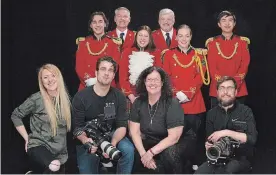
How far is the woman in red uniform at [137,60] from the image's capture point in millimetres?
4441

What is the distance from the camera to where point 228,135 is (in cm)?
370

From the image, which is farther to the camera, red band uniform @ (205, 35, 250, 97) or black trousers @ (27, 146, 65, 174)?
red band uniform @ (205, 35, 250, 97)

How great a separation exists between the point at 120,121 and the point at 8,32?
5.24ft

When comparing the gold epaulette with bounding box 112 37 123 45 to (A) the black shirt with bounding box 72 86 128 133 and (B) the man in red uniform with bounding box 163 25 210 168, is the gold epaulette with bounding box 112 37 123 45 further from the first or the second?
(A) the black shirt with bounding box 72 86 128 133

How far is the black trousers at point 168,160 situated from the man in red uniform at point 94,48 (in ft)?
3.52

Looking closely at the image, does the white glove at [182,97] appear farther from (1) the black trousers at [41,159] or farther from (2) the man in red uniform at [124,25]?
(1) the black trousers at [41,159]

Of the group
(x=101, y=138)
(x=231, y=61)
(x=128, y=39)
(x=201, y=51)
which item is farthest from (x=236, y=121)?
(x=128, y=39)

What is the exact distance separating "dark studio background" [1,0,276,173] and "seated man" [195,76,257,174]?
71 centimetres

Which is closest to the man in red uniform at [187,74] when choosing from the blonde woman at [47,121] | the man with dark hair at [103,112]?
the man with dark hair at [103,112]

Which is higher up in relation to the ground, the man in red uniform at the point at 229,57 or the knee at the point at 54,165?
the man in red uniform at the point at 229,57

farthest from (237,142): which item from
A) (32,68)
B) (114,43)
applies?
(32,68)

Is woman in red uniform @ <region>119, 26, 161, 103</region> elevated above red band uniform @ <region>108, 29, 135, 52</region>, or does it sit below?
below

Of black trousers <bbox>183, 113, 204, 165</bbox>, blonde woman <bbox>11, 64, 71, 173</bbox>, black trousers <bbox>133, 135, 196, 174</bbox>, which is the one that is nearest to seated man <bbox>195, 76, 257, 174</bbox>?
black trousers <bbox>133, 135, 196, 174</bbox>

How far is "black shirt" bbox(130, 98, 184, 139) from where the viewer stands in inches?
150
